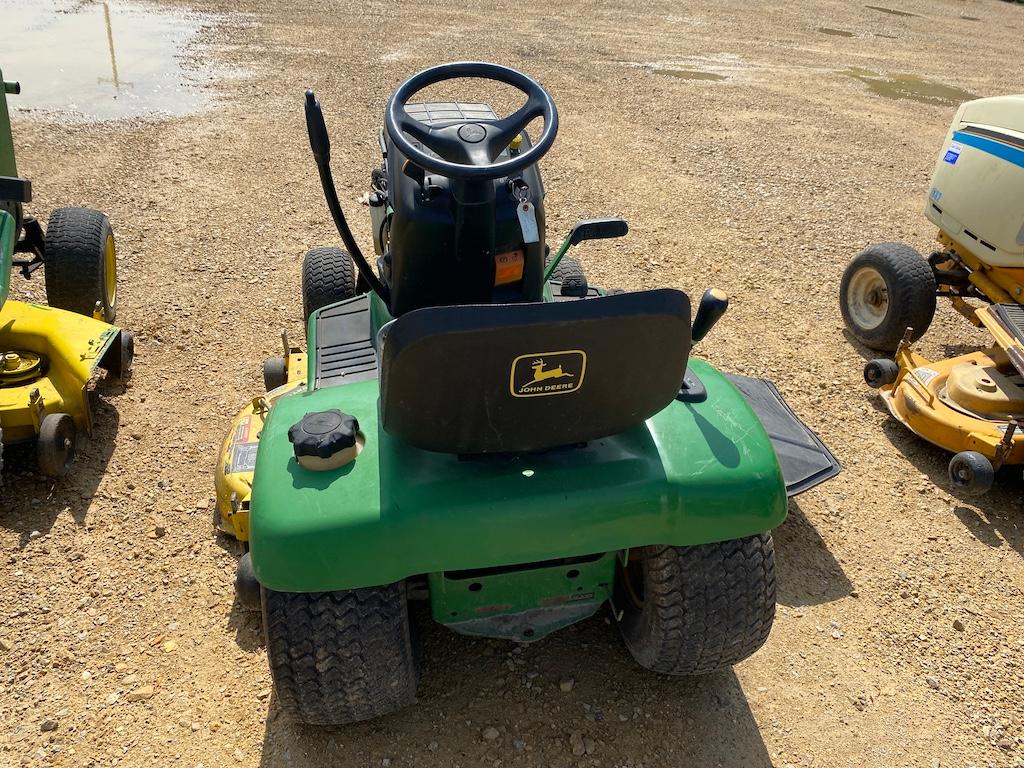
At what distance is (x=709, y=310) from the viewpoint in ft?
7.00

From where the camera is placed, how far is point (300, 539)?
1.87 meters

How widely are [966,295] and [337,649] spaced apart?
388cm

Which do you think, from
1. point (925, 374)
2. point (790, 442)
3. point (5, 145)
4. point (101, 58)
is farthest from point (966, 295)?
point (101, 58)

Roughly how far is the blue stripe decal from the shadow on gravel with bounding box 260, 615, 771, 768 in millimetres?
2847

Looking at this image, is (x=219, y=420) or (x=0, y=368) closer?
(x=0, y=368)

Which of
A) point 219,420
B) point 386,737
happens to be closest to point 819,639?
point 386,737

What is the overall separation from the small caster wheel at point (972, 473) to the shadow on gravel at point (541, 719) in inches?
56.7

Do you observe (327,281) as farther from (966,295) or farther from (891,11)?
(891,11)

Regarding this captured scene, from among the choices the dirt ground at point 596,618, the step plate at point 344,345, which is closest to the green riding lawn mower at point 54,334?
the dirt ground at point 596,618

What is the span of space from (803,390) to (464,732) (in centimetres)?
259

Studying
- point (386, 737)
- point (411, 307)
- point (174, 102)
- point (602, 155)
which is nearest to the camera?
point (386, 737)

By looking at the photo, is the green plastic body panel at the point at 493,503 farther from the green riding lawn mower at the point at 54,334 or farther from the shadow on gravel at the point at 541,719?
the green riding lawn mower at the point at 54,334

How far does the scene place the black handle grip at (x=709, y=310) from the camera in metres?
2.11

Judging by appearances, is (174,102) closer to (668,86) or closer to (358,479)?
(668,86)
